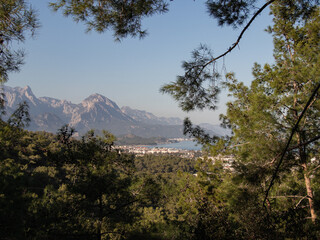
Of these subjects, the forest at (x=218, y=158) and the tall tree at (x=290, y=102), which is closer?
the forest at (x=218, y=158)

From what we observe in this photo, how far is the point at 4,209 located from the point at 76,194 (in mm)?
2519

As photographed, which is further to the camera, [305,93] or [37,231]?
[305,93]

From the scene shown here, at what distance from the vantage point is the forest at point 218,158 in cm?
294

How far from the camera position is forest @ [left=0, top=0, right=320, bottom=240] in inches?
116

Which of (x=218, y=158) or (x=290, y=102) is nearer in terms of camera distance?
(x=290, y=102)

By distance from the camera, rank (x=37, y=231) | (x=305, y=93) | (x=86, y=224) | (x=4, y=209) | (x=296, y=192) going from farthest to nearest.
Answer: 1. (x=296, y=192)
2. (x=86, y=224)
3. (x=305, y=93)
4. (x=37, y=231)
5. (x=4, y=209)

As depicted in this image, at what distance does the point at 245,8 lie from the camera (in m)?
2.77

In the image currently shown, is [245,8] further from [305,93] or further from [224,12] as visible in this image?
[305,93]

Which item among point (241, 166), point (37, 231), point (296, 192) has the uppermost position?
point (241, 166)

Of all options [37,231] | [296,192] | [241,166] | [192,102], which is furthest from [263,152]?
[37,231]

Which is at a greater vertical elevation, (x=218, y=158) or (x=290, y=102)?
(x=290, y=102)

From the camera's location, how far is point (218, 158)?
20.4ft

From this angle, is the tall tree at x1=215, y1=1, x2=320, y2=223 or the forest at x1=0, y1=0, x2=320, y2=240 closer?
the forest at x1=0, y1=0, x2=320, y2=240

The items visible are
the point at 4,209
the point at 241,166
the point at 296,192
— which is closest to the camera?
the point at 241,166
